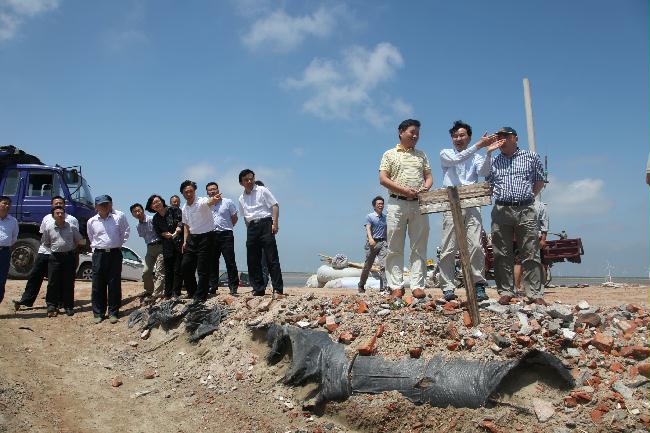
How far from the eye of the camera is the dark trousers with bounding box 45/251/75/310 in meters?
7.31

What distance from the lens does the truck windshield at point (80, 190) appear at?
11.2 meters

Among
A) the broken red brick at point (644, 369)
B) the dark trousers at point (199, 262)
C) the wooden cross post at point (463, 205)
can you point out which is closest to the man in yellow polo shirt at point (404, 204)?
the wooden cross post at point (463, 205)

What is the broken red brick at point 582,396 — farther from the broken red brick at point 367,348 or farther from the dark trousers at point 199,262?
the dark trousers at point 199,262

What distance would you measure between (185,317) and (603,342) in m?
4.91

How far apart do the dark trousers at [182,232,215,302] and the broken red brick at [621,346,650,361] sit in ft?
16.2

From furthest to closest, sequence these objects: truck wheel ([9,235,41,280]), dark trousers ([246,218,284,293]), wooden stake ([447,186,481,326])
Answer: truck wheel ([9,235,41,280])
dark trousers ([246,218,284,293])
wooden stake ([447,186,481,326])

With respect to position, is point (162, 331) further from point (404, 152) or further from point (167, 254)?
point (404, 152)

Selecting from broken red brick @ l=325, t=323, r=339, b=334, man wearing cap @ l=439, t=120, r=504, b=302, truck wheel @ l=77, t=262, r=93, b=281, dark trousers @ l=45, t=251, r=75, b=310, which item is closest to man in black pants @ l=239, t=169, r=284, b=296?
broken red brick @ l=325, t=323, r=339, b=334

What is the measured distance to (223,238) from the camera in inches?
274

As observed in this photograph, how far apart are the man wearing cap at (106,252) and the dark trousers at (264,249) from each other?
209cm

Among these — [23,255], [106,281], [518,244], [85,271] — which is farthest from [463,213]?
[85,271]

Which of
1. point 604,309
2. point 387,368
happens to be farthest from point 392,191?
point 604,309

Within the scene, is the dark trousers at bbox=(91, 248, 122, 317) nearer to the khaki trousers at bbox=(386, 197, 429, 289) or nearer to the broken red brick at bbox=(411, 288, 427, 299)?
the khaki trousers at bbox=(386, 197, 429, 289)

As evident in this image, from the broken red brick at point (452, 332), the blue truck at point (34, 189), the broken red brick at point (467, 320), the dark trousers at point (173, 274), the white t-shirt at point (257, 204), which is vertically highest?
the blue truck at point (34, 189)
